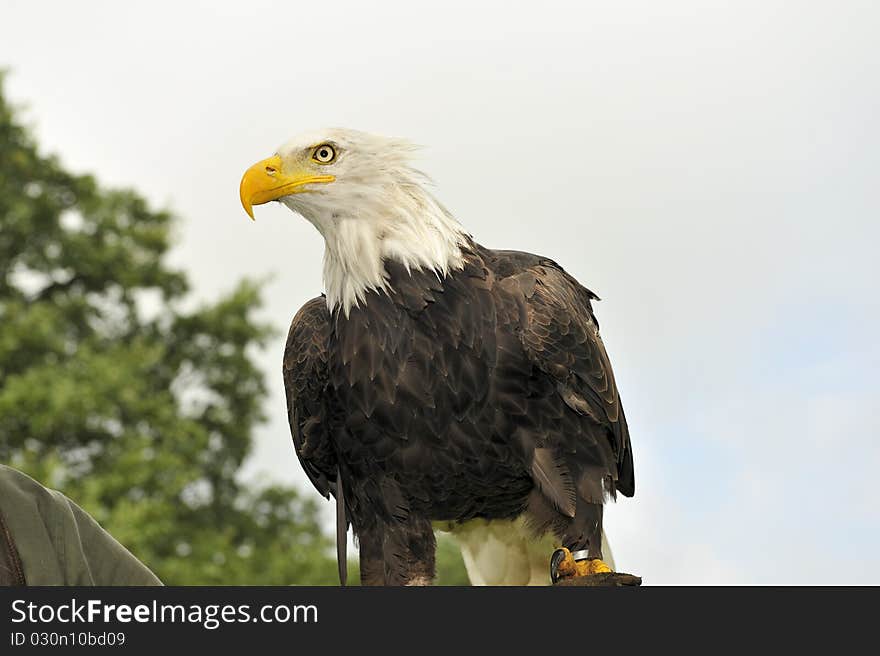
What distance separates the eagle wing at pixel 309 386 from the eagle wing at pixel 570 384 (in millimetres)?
809

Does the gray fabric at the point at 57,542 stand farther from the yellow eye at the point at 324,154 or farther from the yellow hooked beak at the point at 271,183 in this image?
the yellow eye at the point at 324,154

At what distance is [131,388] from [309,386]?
10.3 metres

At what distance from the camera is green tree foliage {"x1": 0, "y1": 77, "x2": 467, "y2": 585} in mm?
13508

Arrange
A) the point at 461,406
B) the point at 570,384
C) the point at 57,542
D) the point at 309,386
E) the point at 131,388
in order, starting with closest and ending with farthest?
the point at 57,542 < the point at 461,406 < the point at 570,384 < the point at 309,386 < the point at 131,388

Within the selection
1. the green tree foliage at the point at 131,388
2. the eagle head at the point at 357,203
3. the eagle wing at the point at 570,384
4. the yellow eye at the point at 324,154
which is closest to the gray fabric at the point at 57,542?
the eagle head at the point at 357,203

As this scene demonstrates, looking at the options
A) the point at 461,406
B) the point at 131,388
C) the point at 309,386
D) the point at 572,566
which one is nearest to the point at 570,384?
the point at 461,406

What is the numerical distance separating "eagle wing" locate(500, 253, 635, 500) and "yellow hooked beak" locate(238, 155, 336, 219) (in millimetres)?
892

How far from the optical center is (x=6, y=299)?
15.1m

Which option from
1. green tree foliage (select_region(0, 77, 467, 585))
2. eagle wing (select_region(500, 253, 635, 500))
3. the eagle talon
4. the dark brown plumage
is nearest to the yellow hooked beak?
the dark brown plumage

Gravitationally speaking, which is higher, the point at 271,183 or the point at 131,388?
the point at 131,388

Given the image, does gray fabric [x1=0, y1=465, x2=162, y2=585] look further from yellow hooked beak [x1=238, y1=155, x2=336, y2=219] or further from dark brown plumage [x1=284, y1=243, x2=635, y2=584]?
yellow hooked beak [x1=238, y1=155, x2=336, y2=219]

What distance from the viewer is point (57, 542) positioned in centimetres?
326

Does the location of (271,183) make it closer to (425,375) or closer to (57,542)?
(425,375)

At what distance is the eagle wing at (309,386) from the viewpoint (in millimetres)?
4266
